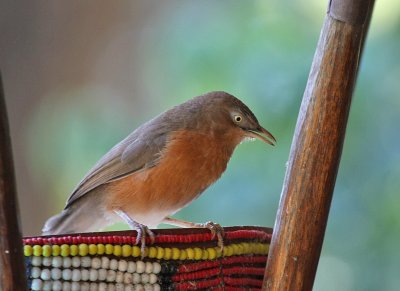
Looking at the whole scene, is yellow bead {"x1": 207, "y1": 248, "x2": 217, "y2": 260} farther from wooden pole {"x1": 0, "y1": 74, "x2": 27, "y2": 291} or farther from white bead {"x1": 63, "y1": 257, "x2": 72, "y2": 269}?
wooden pole {"x1": 0, "y1": 74, "x2": 27, "y2": 291}

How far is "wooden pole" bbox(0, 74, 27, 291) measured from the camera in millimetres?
657

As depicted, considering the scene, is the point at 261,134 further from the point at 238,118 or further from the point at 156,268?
the point at 156,268

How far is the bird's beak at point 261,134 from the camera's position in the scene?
4.43 feet

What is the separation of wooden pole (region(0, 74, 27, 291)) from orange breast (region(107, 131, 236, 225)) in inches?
22.8

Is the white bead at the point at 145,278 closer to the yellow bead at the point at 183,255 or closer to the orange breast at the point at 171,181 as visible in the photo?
the yellow bead at the point at 183,255

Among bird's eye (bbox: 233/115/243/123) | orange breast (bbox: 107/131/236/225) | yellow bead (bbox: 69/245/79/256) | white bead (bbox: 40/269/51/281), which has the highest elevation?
bird's eye (bbox: 233/115/243/123)

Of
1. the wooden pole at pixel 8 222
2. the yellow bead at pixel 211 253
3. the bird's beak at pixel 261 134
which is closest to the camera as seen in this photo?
the wooden pole at pixel 8 222

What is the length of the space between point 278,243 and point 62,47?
1574 mm

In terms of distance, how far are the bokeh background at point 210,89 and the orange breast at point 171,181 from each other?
0.28 meters

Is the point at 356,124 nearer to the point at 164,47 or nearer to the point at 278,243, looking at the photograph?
the point at 164,47

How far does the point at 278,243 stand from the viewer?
2.91 ft

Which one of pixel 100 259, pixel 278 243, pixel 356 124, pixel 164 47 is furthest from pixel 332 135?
pixel 164 47

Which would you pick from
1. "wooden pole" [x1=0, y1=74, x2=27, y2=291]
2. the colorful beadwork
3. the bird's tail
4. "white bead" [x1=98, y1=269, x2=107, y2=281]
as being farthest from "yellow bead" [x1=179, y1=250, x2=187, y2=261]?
the bird's tail

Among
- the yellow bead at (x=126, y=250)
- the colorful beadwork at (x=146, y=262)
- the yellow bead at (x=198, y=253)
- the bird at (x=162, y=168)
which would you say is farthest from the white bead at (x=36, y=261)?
the bird at (x=162, y=168)
